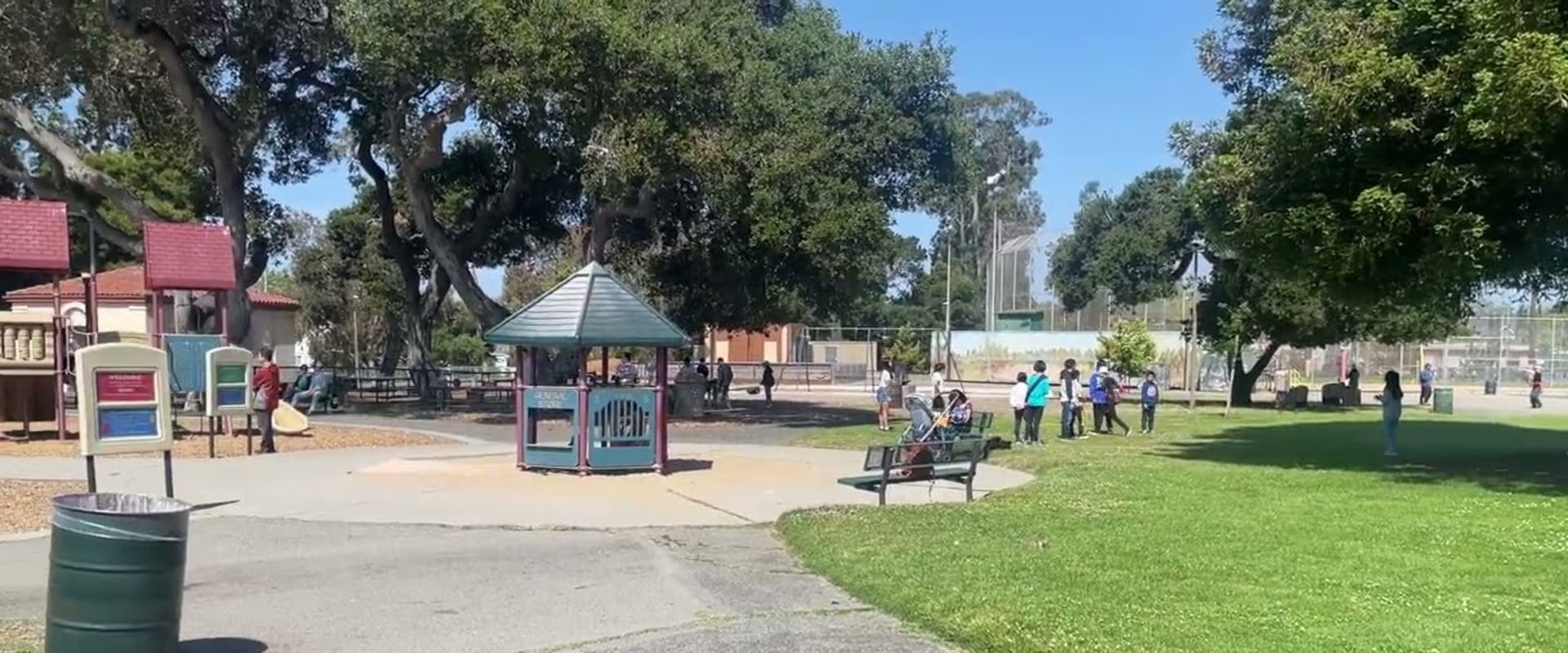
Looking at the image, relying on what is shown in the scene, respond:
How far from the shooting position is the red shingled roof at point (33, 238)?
21812 millimetres

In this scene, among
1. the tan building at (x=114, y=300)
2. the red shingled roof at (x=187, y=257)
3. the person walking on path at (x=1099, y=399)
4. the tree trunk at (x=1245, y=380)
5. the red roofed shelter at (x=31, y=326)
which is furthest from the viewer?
the tree trunk at (x=1245, y=380)

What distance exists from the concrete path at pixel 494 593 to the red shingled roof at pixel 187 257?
12.4 meters

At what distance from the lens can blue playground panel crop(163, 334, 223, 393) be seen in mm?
22984

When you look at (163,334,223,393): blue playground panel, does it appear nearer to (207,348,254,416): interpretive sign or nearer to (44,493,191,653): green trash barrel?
(207,348,254,416): interpretive sign

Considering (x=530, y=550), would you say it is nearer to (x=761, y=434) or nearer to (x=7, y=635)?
(x=7, y=635)

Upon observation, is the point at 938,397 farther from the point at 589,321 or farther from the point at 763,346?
the point at 763,346

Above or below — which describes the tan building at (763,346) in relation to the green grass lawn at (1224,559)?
above

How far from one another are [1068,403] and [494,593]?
17.7 meters

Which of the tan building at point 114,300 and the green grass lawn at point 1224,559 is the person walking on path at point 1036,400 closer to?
the green grass lawn at point 1224,559

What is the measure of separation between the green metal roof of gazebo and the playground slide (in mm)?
7118

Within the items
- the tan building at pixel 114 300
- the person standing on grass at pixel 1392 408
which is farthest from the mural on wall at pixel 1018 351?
the person standing on grass at pixel 1392 408

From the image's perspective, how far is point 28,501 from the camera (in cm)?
1372

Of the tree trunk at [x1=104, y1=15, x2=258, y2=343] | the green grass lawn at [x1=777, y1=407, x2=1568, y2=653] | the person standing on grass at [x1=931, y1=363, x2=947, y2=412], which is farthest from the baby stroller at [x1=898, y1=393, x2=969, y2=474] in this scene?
the tree trunk at [x1=104, y1=15, x2=258, y2=343]

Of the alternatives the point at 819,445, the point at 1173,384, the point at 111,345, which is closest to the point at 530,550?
the point at 111,345
